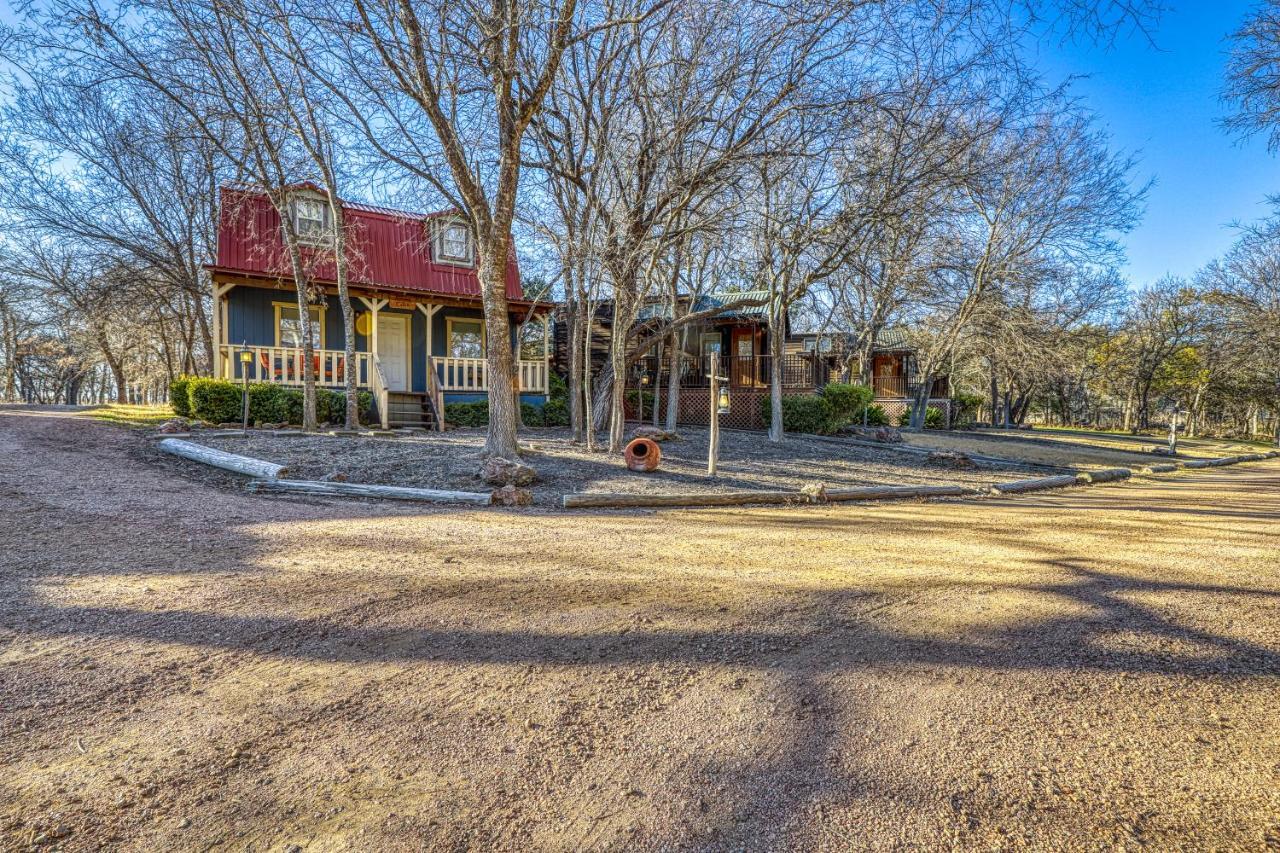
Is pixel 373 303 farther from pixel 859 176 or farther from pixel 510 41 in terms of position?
pixel 859 176

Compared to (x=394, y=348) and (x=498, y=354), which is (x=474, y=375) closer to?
(x=394, y=348)

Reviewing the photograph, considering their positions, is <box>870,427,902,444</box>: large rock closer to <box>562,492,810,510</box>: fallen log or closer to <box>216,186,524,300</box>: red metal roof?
<box>562,492,810,510</box>: fallen log

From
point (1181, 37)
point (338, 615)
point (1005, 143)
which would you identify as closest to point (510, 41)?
point (1181, 37)

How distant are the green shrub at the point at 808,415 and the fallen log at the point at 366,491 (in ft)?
38.1

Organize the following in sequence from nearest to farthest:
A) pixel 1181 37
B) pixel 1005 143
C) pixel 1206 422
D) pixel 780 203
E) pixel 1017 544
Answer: pixel 1181 37 → pixel 1017 544 → pixel 780 203 → pixel 1005 143 → pixel 1206 422

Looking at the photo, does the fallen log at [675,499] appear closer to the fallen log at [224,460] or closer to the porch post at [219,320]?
the fallen log at [224,460]

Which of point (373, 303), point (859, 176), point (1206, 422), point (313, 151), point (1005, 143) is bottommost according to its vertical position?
point (1206, 422)

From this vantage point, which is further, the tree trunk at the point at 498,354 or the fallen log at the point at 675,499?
the tree trunk at the point at 498,354

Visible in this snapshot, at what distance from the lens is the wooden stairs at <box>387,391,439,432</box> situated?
13.9 m

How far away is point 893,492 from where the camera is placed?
8477mm

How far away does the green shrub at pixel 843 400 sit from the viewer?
55.8ft

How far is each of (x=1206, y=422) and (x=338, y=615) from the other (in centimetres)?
5197

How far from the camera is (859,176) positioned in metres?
8.98

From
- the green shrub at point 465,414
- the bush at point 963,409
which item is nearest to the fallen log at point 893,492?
the green shrub at point 465,414
